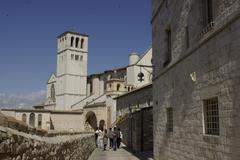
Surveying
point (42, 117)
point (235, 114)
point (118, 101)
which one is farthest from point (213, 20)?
point (42, 117)

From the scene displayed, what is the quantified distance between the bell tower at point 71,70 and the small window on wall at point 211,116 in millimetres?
62625

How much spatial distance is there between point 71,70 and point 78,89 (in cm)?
456

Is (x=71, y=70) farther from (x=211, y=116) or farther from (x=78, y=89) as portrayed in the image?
(x=211, y=116)

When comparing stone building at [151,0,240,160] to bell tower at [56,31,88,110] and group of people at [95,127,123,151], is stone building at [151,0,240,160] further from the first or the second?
bell tower at [56,31,88,110]

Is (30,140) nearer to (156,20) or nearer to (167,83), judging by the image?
(167,83)

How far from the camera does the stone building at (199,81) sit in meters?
6.88

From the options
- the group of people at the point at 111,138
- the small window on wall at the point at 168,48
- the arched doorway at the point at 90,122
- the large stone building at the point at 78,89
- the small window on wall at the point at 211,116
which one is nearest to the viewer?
the small window on wall at the point at 211,116

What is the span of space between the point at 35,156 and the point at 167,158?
8584 mm

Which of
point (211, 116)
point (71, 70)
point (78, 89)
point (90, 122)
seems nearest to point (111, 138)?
point (211, 116)

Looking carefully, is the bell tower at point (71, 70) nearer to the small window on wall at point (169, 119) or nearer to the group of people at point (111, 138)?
the group of people at point (111, 138)

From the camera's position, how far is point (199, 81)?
28.8 ft

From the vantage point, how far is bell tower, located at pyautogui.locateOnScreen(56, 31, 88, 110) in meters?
71.1

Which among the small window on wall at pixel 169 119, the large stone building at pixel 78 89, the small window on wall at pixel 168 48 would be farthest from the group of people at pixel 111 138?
the large stone building at pixel 78 89

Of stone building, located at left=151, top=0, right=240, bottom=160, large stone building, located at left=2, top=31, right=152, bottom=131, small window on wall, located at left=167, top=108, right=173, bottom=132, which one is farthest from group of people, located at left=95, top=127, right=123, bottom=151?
large stone building, located at left=2, top=31, right=152, bottom=131
